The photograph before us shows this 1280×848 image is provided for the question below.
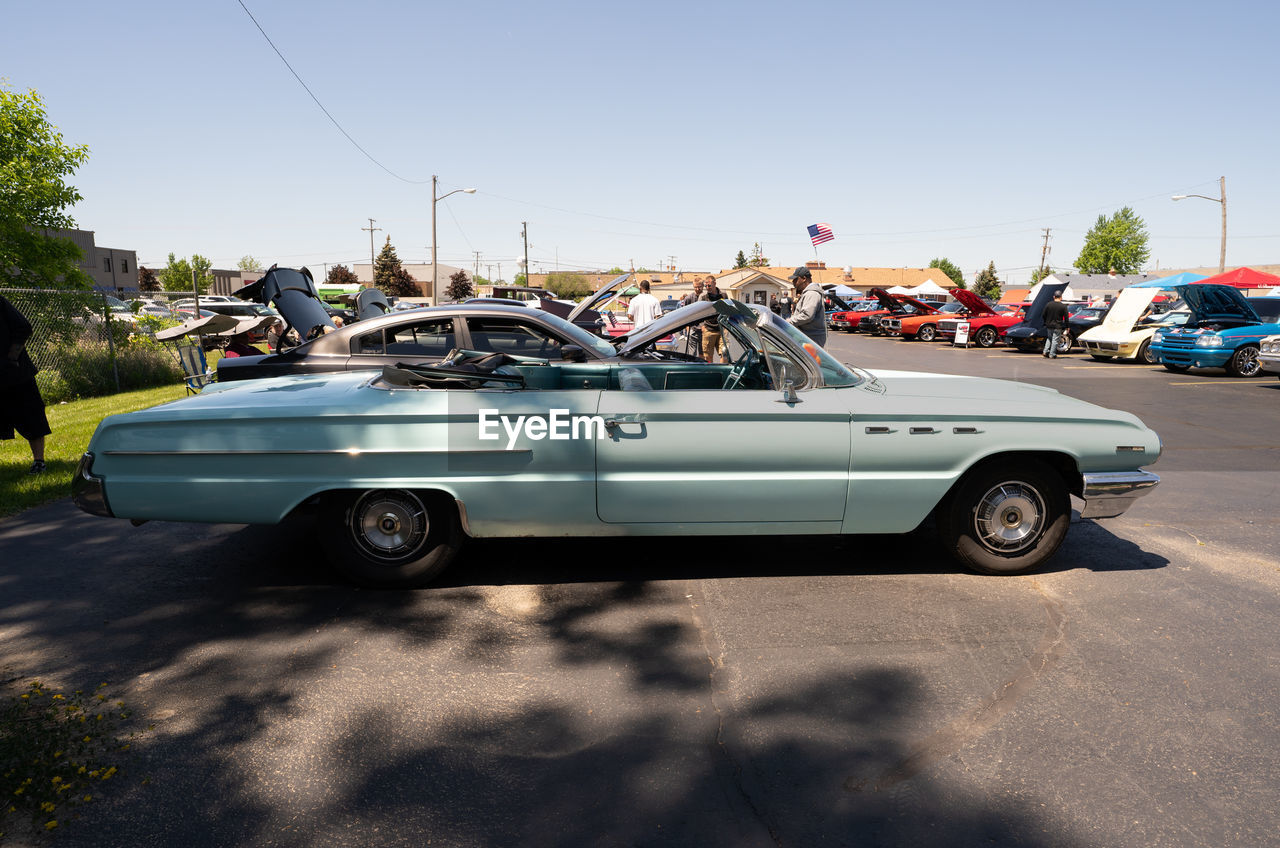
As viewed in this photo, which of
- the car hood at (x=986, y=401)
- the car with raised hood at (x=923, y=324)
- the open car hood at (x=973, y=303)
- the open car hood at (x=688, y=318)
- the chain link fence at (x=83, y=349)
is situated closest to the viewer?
the car hood at (x=986, y=401)

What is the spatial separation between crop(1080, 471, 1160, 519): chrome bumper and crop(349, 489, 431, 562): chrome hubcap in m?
3.61

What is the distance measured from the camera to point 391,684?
329cm

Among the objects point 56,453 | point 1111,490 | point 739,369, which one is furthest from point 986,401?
point 56,453

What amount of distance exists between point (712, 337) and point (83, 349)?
1039cm

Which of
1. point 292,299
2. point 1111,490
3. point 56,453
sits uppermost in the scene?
point 292,299

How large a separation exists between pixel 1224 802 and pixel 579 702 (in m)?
2.22

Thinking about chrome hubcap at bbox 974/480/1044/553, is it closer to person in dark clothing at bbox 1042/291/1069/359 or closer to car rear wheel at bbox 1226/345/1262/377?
car rear wheel at bbox 1226/345/1262/377

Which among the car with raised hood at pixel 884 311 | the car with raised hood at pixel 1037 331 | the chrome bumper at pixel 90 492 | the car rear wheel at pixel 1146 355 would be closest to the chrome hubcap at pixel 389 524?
the chrome bumper at pixel 90 492

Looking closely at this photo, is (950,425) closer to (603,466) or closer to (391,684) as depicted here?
(603,466)

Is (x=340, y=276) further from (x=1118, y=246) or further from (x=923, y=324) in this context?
(x=1118, y=246)

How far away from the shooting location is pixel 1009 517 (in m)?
4.42

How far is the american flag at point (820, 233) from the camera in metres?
24.1

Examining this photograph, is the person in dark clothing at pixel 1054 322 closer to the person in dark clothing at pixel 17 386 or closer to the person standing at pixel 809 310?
the person standing at pixel 809 310

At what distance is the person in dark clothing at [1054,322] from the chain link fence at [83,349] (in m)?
20.3
